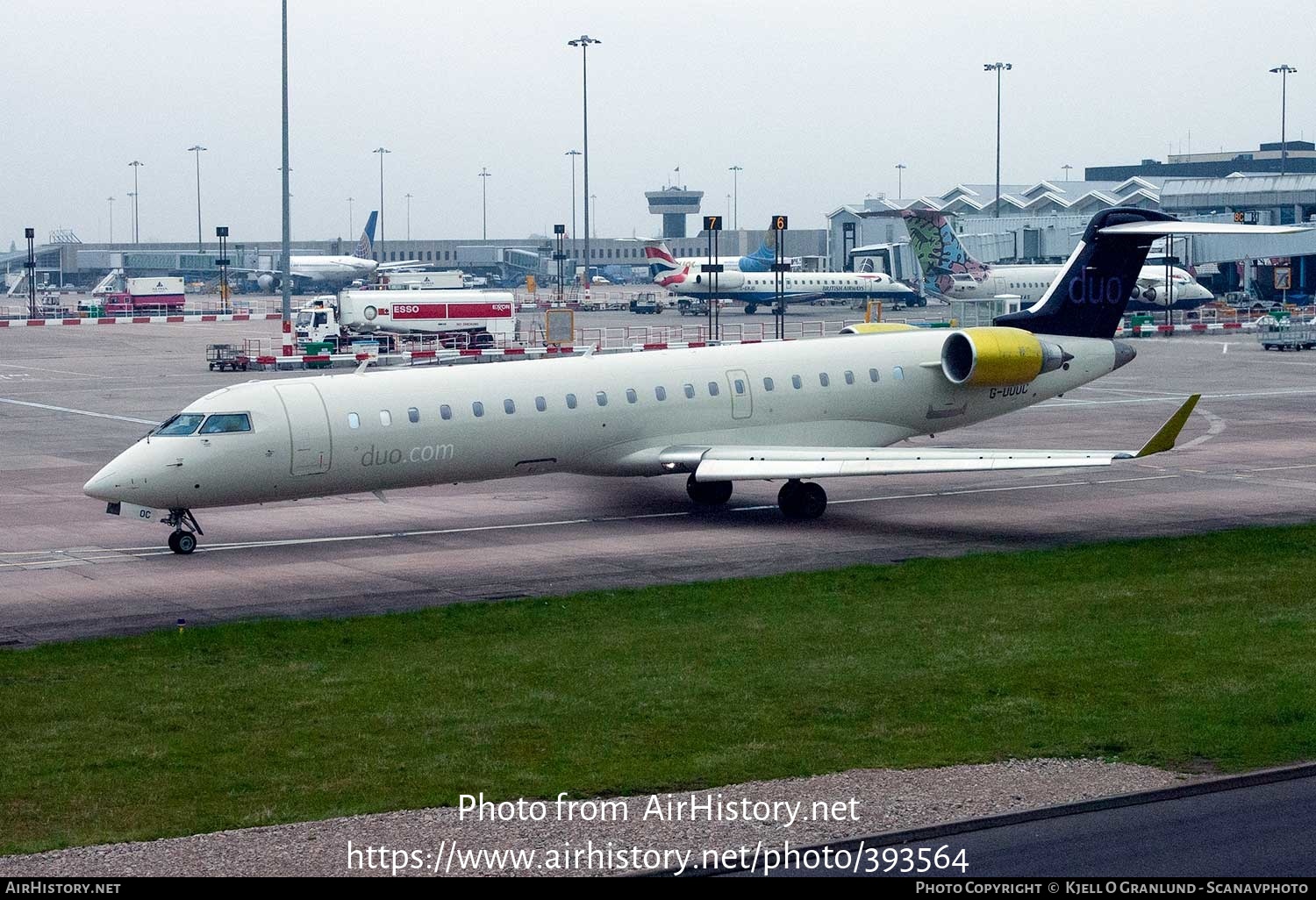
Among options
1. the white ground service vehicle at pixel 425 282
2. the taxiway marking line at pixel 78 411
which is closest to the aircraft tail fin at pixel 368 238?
the white ground service vehicle at pixel 425 282

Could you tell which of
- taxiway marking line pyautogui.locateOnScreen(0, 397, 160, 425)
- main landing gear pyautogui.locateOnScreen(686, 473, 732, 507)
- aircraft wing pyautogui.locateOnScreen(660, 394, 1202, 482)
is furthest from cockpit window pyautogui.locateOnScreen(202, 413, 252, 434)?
taxiway marking line pyautogui.locateOnScreen(0, 397, 160, 425)

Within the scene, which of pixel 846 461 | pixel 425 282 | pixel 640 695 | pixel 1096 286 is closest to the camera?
pixel 640 695

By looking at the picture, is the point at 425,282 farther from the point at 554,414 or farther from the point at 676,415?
the point at 554,414

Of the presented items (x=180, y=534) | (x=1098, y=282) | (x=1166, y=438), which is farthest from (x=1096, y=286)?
(x=180, y=534)

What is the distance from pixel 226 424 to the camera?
27.3 m

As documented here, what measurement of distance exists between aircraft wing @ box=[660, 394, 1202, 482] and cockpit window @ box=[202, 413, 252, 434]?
7.98 metres

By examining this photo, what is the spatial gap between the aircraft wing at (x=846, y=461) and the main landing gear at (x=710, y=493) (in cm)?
143

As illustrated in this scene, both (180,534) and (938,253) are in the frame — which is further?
(938,253)

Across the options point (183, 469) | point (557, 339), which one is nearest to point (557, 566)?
point (183, 469)

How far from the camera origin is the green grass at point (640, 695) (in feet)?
46.8

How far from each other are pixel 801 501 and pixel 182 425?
11.7m

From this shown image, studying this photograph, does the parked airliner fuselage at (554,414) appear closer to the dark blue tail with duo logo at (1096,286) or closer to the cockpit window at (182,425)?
the cockpit window at (182,425)

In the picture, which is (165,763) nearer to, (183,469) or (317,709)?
(317,709)

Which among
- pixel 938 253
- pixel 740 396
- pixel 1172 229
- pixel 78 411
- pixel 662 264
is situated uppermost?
pixel 662 264
